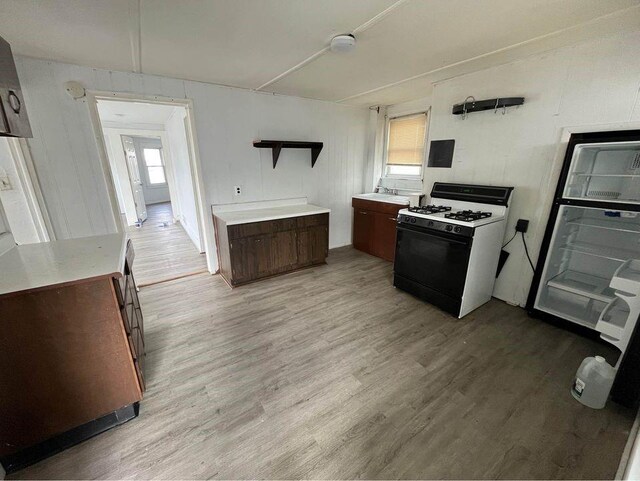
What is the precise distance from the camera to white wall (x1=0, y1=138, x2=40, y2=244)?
85.4 inches

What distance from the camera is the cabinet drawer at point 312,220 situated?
11.2 ft

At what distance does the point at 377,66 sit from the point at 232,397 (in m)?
3.04

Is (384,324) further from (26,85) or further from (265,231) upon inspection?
(26,85)

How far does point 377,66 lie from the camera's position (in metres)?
2.44

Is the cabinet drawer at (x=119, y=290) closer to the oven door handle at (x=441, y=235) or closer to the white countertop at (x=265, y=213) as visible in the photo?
the white countertop at (x=265, y=213)

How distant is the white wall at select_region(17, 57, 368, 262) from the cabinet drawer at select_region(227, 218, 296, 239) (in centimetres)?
66

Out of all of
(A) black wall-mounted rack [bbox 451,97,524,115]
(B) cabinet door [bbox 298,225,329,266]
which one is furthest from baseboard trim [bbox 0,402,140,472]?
(A) black wall-mounted rack [bbox 451,97,524,115]

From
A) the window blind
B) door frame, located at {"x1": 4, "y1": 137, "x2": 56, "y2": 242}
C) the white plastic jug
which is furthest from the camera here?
the window blind

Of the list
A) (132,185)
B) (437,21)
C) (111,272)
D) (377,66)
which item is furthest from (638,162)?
(132,185)

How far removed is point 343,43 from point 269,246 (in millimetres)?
2212

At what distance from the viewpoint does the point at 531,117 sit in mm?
2381

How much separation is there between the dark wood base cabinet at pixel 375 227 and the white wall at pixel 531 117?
0.89 meters

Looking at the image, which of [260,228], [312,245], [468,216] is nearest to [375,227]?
[312,245]

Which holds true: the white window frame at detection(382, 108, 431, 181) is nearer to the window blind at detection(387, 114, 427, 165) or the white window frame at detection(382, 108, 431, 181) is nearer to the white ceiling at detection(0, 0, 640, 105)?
the window blind at detection(387, 114, 427, 165)
